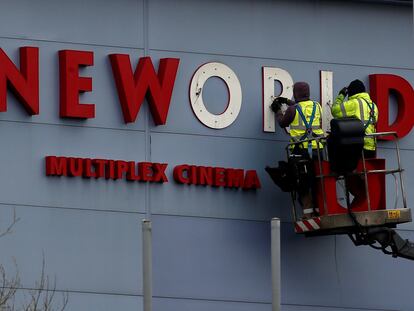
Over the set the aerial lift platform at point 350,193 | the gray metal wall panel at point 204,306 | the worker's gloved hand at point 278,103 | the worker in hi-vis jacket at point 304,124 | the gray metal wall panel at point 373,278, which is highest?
the worker's gloved hand at point 278,103

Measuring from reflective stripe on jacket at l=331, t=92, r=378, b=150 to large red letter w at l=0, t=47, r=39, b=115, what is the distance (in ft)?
13.0

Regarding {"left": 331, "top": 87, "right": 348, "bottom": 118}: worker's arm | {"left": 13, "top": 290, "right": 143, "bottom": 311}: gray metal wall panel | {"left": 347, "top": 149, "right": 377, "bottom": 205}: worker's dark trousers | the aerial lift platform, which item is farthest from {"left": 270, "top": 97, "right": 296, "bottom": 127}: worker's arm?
{"left": 13, "top": 290, "right": 143, "bottom": 311}: gray metal wall panel

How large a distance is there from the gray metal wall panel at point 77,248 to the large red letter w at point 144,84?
1.35m

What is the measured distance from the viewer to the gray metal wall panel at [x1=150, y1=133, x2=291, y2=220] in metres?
22.8

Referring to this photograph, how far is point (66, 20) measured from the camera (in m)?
22.5

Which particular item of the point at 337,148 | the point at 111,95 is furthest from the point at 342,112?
the point at 111,95

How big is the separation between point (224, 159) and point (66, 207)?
2302 mm

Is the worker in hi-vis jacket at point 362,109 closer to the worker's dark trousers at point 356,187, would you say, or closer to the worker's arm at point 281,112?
the worker's dark trousers at point 356,187

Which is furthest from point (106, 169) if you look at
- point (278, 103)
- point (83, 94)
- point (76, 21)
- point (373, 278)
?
point (373, 278)

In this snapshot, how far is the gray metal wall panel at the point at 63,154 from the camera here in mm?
21906

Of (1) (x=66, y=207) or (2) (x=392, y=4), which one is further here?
(2) (x=392, y=4)

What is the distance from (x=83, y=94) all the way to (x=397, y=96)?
4.48 m

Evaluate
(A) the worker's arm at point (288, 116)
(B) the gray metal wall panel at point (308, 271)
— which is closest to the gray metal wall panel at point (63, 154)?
(A) the worker's arm at point (288, 116)

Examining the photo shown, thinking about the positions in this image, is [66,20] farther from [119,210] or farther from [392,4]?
[392,4]
